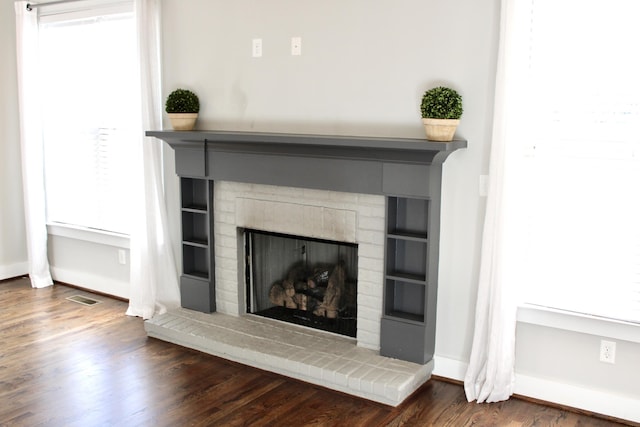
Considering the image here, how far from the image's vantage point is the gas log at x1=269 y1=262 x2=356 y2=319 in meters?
4.07

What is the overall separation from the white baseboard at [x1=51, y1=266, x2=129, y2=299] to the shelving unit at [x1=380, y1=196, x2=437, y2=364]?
2368mm

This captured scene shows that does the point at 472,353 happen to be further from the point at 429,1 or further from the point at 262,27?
the point at 262,27

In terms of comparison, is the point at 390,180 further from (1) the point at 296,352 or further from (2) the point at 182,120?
(2) the point at 182,120

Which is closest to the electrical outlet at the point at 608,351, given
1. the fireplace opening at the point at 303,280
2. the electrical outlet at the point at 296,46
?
the fireplace opening at the point at 303,280

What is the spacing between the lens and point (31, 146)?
539cm

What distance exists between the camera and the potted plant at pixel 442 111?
3266 millimetres

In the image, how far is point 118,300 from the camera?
511cm

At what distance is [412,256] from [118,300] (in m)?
2.58

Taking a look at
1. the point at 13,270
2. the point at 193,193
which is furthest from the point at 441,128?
the point at 13,270

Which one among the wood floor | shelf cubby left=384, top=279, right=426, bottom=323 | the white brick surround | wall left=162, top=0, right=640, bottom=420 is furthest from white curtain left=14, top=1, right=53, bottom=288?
shelf cubby left=384, top=279, right=426, bottom=323

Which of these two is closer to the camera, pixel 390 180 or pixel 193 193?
pixel 390 180

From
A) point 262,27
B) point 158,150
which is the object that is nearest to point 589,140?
point 262,27

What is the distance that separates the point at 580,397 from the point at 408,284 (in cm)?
105

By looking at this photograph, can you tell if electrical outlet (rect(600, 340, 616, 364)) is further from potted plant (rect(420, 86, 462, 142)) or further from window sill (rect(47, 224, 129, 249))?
window sill (rect(47, 224, 129, 249))
